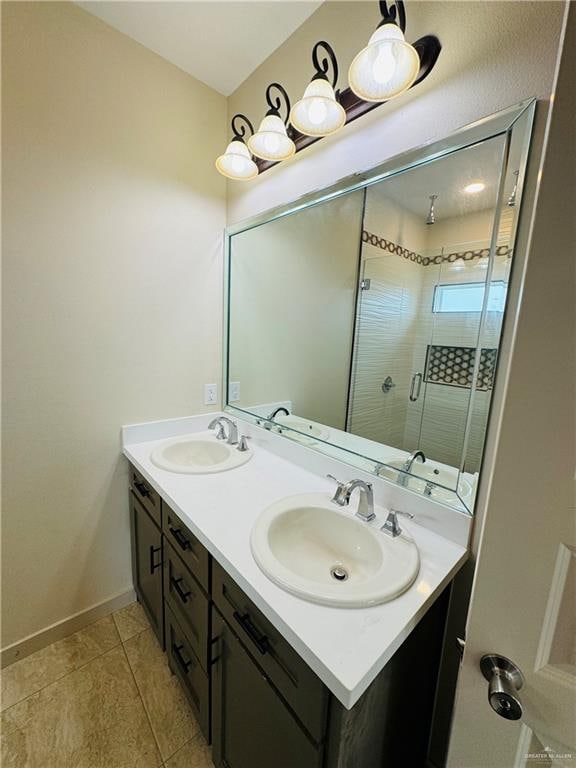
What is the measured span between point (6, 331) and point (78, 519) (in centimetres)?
87

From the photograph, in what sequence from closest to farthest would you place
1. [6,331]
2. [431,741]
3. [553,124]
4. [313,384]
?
[553,124] < [431,741] < [6,331] < [313,384]

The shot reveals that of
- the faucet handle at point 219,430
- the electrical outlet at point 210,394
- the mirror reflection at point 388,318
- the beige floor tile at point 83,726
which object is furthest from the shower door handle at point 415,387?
the beige floor tile at point 83,726

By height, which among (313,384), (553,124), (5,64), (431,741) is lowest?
(431,741)

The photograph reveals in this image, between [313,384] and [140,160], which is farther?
[313,384]

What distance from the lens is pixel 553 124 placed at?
404 mm

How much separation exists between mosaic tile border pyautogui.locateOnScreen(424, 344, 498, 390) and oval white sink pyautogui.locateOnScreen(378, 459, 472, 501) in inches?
11.1

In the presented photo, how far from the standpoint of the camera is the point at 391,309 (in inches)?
48.2

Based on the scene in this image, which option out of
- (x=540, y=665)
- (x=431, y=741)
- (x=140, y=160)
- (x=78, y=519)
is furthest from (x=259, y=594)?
(x=140, y=160)

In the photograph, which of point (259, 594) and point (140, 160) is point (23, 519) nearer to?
point (259, 594)

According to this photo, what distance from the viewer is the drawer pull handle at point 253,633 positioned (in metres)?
0.72

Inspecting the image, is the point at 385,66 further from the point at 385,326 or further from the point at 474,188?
the point at 385,326

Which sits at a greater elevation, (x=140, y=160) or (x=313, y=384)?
(x=140, y=160)

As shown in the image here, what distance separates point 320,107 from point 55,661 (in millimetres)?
2440

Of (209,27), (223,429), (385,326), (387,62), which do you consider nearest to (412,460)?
(385,326)
